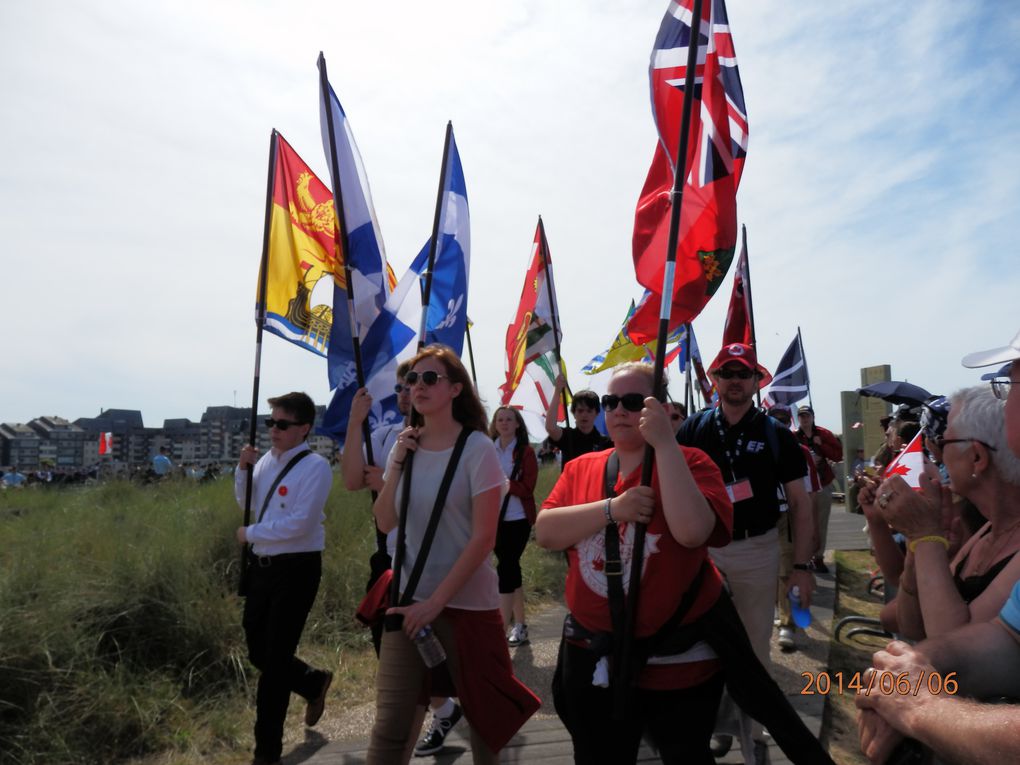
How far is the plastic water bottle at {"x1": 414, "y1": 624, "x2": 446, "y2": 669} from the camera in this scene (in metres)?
2.92

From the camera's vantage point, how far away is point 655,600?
95.6 inches

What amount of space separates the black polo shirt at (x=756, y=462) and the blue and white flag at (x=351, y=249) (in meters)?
2.37

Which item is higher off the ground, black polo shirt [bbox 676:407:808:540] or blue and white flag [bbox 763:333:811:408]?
blue and white flag [bbox 763:333:811:408]

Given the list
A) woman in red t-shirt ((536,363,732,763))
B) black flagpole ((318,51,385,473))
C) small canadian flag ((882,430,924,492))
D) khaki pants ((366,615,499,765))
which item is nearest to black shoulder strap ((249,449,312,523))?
black flagpole ((318,51,385,473))

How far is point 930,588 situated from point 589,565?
1.01 meters

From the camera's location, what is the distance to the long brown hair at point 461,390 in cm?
331

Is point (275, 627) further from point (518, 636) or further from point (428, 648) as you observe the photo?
point (518, 636)

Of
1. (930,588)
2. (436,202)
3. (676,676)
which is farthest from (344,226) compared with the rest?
(930,588)

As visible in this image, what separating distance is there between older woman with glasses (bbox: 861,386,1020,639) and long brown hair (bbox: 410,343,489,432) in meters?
1.66

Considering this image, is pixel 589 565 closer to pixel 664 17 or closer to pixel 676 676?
pixel 676 676

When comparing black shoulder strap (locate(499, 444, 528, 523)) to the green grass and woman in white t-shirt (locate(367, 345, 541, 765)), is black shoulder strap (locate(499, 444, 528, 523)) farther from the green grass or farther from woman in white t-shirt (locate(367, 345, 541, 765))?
woman in white t-shirt (locate(367, 345, 541, 765))

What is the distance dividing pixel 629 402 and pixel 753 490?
1.65 meters
